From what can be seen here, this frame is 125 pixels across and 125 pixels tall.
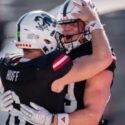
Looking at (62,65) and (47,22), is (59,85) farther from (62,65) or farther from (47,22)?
(47,22)

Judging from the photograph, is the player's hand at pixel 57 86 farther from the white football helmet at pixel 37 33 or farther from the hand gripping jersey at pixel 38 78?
the white football helmet at pixel 37 33

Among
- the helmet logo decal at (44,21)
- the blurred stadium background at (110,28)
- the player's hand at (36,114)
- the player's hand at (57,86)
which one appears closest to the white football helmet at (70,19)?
the helmet logo decal at (44,21)

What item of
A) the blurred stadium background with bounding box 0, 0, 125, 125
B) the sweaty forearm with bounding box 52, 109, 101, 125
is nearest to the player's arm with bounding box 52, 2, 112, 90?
the sweaty forearm with bounding box 52, 109, 101, 125

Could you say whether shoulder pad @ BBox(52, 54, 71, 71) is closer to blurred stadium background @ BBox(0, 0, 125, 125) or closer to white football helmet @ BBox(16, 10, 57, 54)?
white football helmet @ BBox(16, 10, 57, 54)

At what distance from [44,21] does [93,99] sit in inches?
19.7

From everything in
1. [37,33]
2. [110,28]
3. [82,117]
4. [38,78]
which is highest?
[37,33]

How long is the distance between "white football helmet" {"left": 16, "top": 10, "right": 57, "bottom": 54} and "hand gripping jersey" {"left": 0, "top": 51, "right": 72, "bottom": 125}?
0.25ft

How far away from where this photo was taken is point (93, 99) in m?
3.41

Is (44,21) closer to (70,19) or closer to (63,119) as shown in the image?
(70,19)

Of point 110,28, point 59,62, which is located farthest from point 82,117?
point 110,28

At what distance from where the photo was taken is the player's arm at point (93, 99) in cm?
339

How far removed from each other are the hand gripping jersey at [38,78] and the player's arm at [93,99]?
0.37 ft

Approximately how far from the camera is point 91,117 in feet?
11.2

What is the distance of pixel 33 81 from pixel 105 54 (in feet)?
1.32
